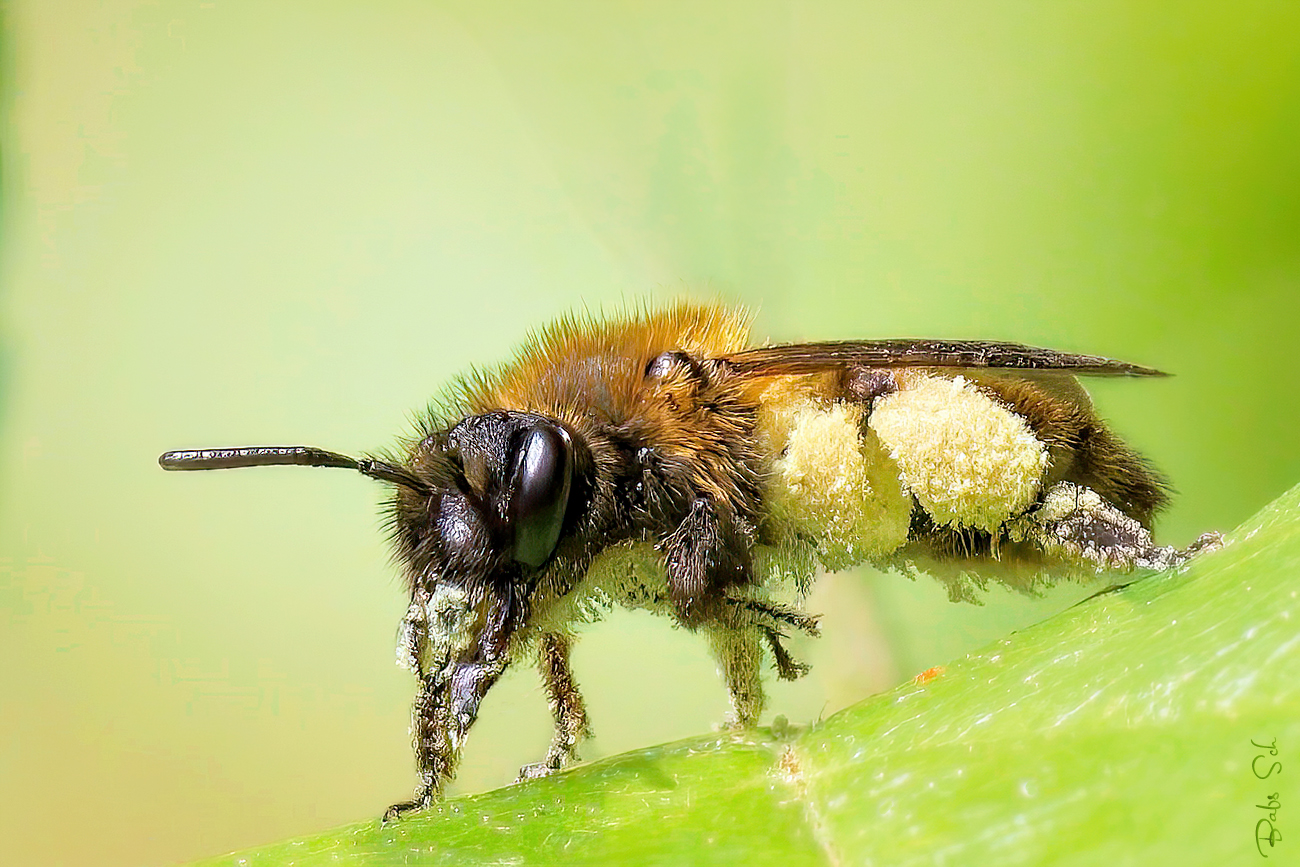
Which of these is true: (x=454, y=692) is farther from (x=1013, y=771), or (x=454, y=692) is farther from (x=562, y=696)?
(x=1013, y=771)

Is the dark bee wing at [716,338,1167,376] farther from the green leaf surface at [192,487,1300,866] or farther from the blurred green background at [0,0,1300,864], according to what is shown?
the blurred green background at [0,0,1300,864]

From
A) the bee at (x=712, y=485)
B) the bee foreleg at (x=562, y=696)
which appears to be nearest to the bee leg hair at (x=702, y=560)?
the bee at (x=712, y=485)

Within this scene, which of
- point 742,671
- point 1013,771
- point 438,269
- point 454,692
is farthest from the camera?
point 438,269

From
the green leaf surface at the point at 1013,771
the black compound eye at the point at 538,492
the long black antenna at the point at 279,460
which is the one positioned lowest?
the green leaf surface at the point at 1013,771

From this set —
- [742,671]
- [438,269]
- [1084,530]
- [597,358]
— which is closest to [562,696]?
[742,671]

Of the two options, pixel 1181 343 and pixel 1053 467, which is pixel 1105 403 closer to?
pixel 1053 467

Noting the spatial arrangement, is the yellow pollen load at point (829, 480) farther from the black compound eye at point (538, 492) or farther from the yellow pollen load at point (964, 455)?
the black compound eye at point (538, 492)
